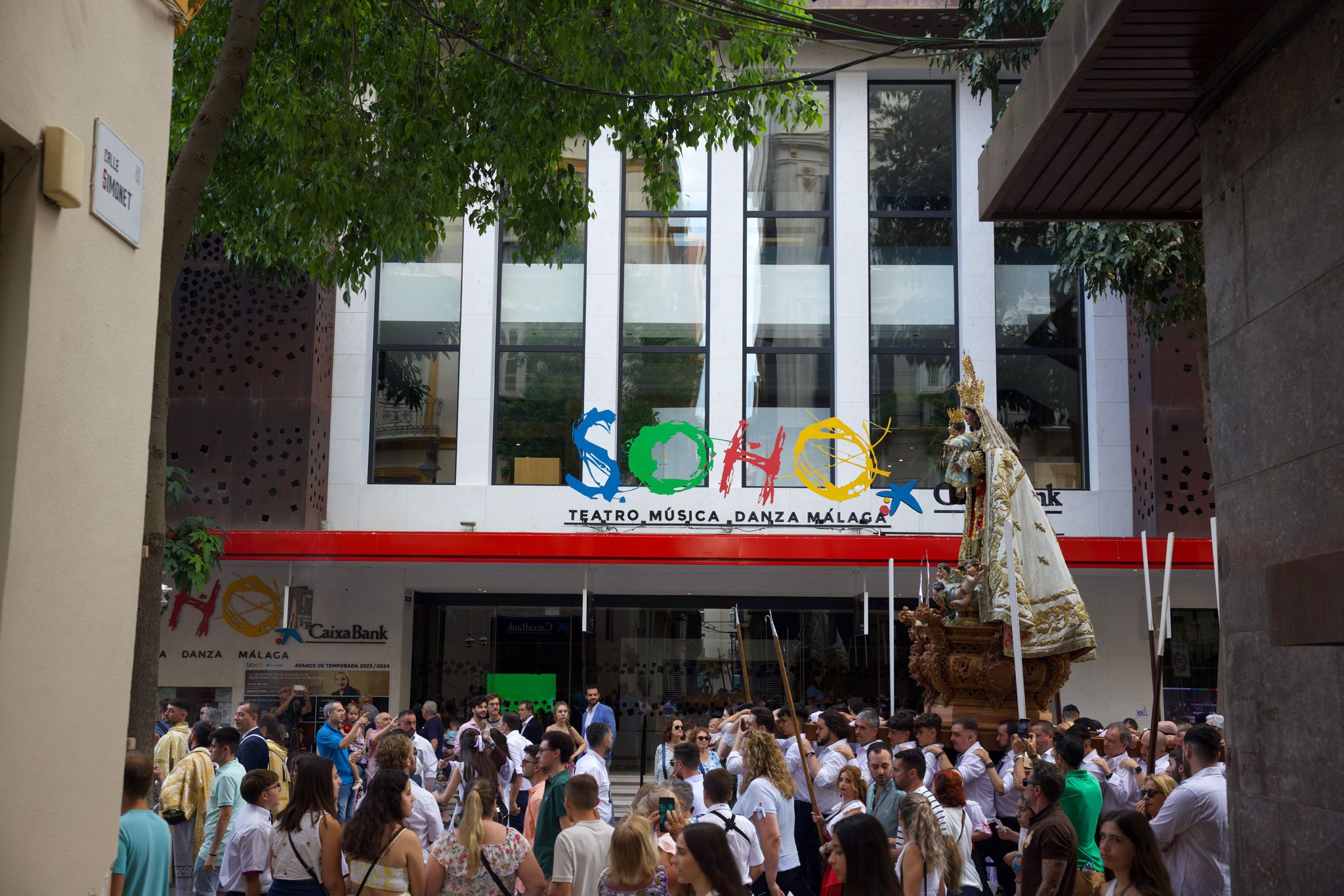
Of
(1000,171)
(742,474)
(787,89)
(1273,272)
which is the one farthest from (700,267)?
(1273,272)

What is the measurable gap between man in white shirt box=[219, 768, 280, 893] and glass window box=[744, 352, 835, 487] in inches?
654

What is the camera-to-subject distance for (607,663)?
79.5ft

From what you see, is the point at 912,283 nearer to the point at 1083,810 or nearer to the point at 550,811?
the point at 1083,810

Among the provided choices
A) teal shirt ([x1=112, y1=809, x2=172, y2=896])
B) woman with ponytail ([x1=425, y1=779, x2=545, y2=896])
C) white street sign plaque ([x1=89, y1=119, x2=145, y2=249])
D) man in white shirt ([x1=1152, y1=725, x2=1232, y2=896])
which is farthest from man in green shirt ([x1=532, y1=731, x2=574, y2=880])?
white street sign plaque ([x1=89, y1=119, x2=145, y2=249])

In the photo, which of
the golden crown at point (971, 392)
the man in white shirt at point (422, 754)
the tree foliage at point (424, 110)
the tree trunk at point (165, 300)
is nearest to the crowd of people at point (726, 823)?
the tree trunk at point (165, 300)

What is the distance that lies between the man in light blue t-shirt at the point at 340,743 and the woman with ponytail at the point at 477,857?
6808 mm

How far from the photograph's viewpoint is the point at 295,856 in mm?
6848

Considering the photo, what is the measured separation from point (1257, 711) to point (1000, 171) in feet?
10.1

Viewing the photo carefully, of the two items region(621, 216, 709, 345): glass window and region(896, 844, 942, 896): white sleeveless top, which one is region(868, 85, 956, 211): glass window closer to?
region(621, 216, 709, 345): glass window

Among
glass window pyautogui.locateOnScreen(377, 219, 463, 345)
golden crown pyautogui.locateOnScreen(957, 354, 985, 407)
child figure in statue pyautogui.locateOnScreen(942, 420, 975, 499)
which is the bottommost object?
child figure in statue pyautogui.locateOnScreen(942, 420, 975, 499)

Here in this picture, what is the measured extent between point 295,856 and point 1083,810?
473 centimetres

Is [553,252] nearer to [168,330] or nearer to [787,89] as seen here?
[787,89]

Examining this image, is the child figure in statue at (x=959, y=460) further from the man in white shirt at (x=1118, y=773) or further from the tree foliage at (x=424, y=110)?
the tree foliage at (x=424, y=110)

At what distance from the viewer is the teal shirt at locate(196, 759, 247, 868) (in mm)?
8852
